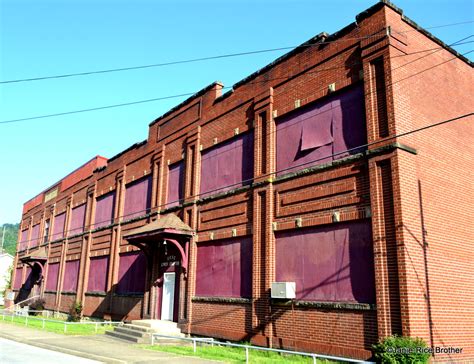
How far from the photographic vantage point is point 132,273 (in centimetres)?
2605

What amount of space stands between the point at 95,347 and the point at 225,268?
19.2 ft

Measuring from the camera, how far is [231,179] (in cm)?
1972

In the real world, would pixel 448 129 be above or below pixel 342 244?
above

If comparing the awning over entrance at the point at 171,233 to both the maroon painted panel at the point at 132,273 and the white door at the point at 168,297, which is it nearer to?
the white door at the point at 168,297

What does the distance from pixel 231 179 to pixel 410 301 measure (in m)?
9.86

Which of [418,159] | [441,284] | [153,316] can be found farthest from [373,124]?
[153,316]

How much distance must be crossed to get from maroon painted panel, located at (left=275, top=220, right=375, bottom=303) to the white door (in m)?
7.78

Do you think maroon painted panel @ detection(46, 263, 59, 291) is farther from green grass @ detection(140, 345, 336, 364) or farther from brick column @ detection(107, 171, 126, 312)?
green grass @ detection(140, 345, 336, 364)

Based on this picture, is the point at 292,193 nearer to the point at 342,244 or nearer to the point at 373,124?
the point at 342,244

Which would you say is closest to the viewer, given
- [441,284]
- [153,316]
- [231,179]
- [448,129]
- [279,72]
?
[441,284]

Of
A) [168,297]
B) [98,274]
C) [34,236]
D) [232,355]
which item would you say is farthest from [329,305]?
[34,236]

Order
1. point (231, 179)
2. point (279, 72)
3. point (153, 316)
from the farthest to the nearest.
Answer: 1. point (153, 316)
2. point (231, 179)
3. point (279, 72)

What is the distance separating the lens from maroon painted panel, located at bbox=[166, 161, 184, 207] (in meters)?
23.2

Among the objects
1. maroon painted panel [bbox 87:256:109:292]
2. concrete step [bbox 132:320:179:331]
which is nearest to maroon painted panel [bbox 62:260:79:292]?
maroon painted panel [bbox 87:256:109:292]
